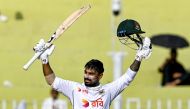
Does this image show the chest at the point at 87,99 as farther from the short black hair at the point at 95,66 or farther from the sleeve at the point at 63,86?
the short black hair at the point at 95,66

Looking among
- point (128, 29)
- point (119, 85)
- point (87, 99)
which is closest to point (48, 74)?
point (87, 99)

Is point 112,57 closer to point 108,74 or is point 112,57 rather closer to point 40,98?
point 108,74

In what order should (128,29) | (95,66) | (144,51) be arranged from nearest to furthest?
(95,66), (128,29), (144,51)

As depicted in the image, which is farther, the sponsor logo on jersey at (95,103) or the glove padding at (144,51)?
the glove padding at (144,51)

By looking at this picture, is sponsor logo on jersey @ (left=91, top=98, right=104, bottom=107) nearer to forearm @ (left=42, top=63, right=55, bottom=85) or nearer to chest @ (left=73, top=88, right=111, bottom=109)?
chest @ (left=73, top=88, right=111, bottom=109)

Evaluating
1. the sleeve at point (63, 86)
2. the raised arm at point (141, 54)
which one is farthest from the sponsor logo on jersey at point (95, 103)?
the raised arm at point (141, 54)

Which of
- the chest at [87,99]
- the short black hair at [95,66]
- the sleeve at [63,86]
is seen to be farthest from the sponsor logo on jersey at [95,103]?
the short black hair at [95,66]

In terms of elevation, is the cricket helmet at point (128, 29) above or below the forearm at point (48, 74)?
above

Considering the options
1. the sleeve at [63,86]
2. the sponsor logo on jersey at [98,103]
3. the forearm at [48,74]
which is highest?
the forearm at [48,74]

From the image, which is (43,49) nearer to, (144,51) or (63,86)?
(63,86)

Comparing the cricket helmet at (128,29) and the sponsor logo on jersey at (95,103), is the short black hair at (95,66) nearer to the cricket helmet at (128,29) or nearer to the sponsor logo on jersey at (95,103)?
the sponsor logo on jersey at (95,103)

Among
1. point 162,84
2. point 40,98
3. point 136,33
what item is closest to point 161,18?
point 162,84

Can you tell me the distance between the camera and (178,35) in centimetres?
1591

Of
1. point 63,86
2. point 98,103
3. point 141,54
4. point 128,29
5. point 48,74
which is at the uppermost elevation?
point 128,29
